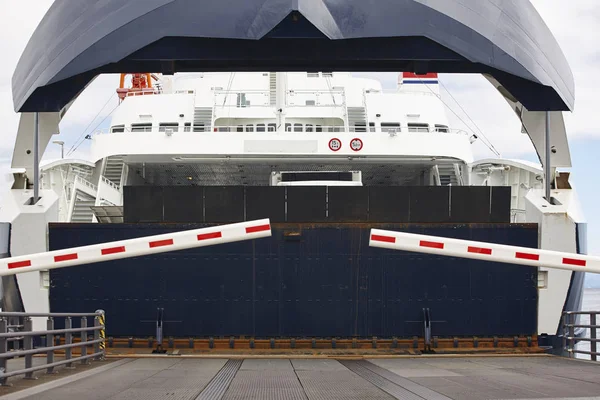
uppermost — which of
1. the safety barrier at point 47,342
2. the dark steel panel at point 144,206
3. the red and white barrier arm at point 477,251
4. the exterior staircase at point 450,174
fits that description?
the exterior staircase at point 450,174

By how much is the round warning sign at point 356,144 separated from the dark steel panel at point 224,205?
782cm

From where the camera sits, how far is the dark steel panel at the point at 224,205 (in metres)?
14.5

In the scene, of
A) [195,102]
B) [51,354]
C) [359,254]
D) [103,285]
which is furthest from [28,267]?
[195,102]

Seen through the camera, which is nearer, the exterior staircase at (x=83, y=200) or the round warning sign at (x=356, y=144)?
the round warning sign at (x=356, y=144)

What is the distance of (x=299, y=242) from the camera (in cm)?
1440

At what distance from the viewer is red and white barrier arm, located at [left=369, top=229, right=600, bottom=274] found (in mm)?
9203

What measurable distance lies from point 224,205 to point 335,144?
7.80m

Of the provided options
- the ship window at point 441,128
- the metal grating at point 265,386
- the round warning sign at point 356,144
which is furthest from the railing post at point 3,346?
the ship window at point 441,128

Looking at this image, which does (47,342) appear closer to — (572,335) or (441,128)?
(572,335)

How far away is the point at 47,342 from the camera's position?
1096 cm

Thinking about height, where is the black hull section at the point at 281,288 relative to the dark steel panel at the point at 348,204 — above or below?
below

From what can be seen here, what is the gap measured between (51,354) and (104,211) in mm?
8075

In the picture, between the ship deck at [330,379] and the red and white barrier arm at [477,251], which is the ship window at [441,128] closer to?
the ship deck at [330,379]

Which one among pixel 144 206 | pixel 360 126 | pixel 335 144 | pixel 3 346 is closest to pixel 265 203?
pixel 144 206
